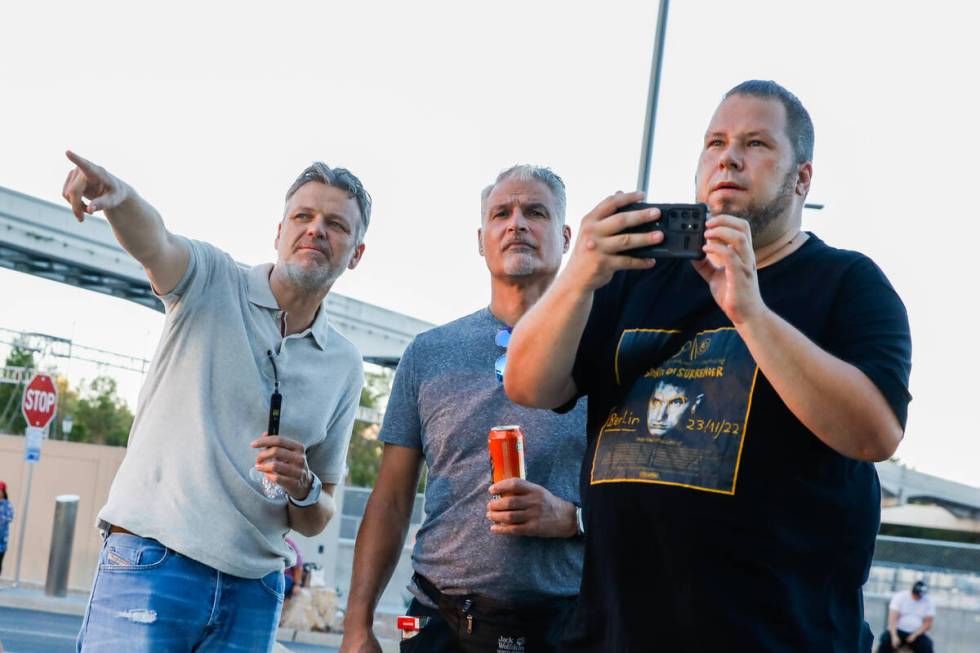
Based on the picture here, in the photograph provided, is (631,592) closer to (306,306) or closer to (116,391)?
(306,306)

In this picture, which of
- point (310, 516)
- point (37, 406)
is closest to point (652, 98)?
point (310, 516)

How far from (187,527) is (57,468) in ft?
66.3

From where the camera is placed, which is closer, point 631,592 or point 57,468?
→ point 631,592

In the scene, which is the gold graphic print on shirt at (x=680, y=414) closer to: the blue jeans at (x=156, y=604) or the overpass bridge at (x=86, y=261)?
the blue jeans at (x=156, y=604)

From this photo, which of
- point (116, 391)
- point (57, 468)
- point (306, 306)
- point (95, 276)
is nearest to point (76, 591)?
point (57, 468)

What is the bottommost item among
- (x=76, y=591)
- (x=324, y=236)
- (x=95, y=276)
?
(x=76, y=591)

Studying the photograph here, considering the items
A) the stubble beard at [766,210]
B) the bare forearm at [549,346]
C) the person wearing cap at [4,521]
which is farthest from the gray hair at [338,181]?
the person wearing cap at [4,521]

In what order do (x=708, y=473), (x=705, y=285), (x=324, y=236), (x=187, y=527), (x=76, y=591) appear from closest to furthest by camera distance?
(x=708, y=473) < (x=705, y=285) < (x=187, y=527) < (x=324, y=236) < (x=76, y=591)

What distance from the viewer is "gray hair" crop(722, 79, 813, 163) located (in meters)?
2.60

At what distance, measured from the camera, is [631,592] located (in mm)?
2385

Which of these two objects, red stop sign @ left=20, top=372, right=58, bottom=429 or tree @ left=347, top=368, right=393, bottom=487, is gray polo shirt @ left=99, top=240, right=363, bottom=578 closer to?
red stop sign @ left=20, top=372, right=58, bottom=429

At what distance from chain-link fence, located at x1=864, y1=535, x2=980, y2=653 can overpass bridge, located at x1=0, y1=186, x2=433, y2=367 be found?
10.5 metres

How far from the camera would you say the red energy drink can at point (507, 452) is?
3.42 m

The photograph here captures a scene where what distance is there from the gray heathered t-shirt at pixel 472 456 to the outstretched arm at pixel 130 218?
0.88m
